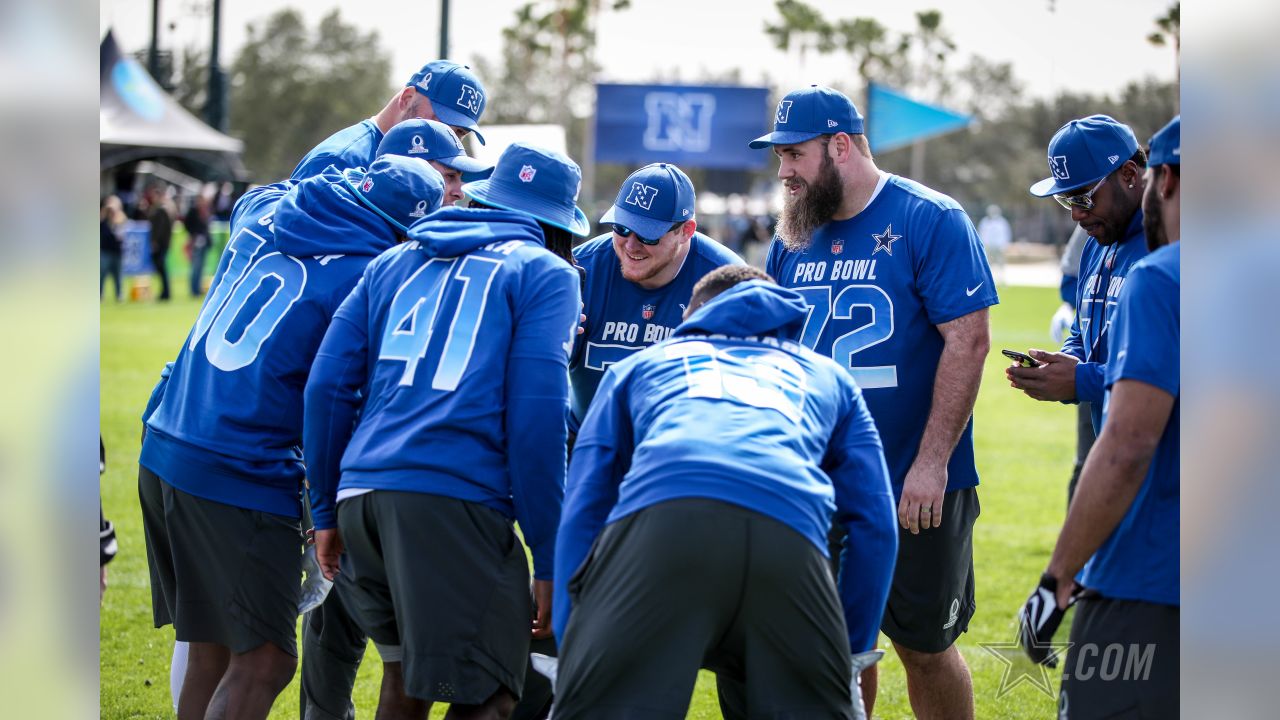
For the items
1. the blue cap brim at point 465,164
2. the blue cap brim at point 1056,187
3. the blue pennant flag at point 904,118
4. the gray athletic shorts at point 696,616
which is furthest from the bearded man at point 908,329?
the blue pennant flag at point 904,118

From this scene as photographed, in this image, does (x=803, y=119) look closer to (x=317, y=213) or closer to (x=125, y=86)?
(x=317, y=213)

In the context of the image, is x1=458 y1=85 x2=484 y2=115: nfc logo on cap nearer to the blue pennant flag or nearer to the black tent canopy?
the black tent canopy

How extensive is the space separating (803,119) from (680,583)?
256 cm

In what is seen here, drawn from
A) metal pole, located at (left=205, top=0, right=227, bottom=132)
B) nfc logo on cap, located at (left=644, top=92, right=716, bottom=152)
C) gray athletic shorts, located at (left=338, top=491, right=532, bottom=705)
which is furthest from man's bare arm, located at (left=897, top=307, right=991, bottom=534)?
nfc logo on cap, located at (left=644, top=92, right=716, bottom=152)

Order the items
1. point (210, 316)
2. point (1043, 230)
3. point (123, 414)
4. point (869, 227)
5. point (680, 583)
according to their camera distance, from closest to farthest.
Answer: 1. point (680, 583)
2. point (210, 316)
3. point (869, 227)
4. point (123, 414)
5. point (1043, 230)

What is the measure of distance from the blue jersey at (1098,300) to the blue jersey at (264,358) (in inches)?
105

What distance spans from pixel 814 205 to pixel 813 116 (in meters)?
0.35

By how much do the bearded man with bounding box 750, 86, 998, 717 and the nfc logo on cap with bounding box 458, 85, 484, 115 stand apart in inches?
54.4

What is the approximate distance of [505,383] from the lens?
3.86 meters

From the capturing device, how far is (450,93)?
563 centimetres

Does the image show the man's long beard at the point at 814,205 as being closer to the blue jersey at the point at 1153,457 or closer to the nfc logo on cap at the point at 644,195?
the nfc logo on cap at the point at 644,195

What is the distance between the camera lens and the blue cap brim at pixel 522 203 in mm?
4207

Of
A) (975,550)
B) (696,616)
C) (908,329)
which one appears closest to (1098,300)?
(908,329)
